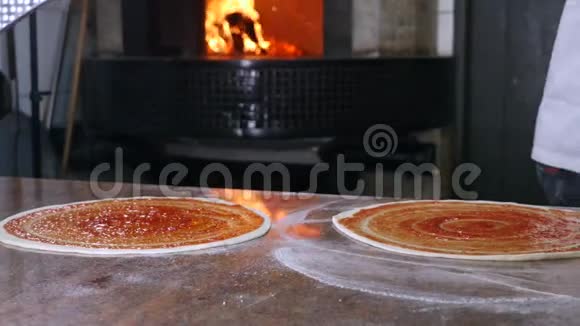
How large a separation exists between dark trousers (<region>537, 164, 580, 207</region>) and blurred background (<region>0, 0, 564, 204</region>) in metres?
1.01

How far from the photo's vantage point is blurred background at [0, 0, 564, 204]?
259cm

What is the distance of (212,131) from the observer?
8.64ft

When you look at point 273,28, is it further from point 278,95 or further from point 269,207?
point 269,207

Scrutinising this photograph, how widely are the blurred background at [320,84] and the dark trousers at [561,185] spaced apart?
1.01 metres

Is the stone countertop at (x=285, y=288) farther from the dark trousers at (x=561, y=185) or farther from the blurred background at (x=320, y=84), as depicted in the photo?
the blurred background at (x=320, y=84)

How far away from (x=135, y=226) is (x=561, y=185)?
914 millimetres

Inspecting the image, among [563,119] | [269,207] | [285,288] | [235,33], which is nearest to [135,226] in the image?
[269,207]

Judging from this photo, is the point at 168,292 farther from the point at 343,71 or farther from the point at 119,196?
the point at 343,71

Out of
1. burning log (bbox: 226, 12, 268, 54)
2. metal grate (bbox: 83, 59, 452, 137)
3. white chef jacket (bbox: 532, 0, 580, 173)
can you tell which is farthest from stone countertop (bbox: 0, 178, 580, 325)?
burning log (bbox: 226, 12, 268, 54)

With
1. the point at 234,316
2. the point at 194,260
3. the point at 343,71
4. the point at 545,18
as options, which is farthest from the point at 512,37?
the point at 234,316

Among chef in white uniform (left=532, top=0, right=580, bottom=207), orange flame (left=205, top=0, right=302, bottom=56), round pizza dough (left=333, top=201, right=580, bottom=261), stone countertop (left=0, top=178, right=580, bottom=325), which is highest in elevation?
orange flame (left=205, top=0, right=302, bottom=56)

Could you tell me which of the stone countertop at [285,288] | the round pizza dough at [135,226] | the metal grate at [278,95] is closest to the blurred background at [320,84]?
the metal grate at [278,95]

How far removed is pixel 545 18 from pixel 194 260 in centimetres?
195

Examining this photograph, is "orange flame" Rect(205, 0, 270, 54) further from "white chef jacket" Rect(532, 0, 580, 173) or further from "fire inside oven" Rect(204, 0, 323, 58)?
"white chef jacket" Rect(532, 0, 580, 173)
